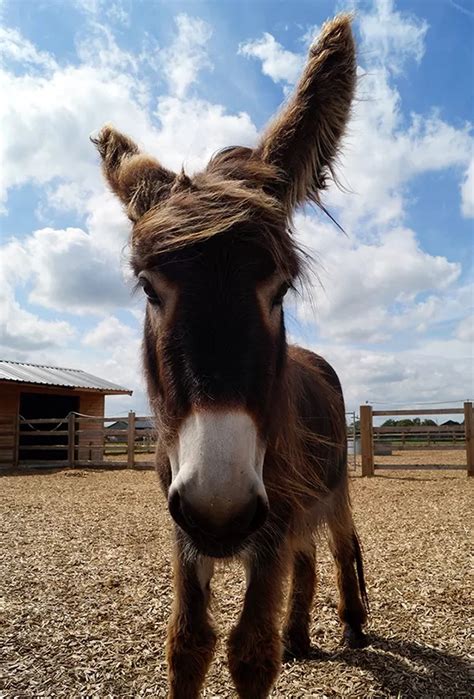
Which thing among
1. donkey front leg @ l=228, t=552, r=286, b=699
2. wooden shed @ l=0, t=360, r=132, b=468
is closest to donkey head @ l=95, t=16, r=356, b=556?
donkey front leg @ l=228, t=552, r=286, b=699

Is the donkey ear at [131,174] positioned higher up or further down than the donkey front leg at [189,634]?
higher up

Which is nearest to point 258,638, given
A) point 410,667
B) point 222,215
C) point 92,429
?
point 410,667

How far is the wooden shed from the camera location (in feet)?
57.9

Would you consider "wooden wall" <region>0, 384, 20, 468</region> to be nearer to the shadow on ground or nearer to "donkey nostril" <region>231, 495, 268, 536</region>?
the shadow on ground

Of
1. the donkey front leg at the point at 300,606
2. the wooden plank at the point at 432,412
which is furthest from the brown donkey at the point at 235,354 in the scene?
the wooden plank at the point at 432,412

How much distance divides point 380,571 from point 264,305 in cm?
444

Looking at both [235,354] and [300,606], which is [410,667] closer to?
[300,606]

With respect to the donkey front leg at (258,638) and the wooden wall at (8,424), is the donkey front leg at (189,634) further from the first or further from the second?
the wooden wall at (8,424)

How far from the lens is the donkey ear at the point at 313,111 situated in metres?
2.44

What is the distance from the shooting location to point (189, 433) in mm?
1667

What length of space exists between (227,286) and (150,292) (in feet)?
1.44

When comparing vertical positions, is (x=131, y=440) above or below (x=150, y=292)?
below

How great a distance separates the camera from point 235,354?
1.76 metres

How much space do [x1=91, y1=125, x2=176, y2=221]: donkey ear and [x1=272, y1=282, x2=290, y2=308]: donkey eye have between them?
0.76 metres
